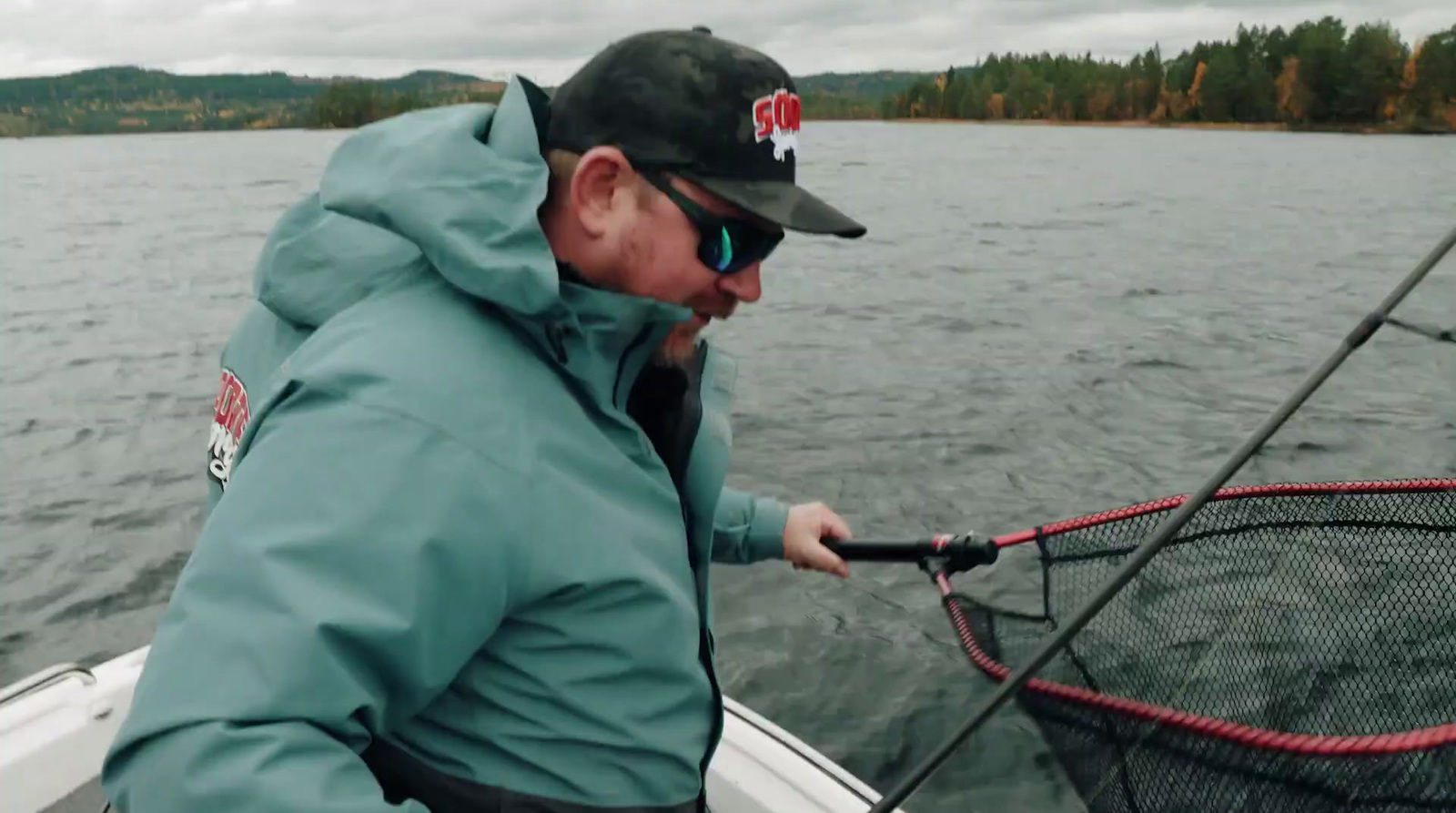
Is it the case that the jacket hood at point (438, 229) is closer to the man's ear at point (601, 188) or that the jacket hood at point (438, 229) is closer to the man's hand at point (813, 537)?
the man's ear at point (601, 188)

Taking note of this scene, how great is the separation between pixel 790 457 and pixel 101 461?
6.55 meters

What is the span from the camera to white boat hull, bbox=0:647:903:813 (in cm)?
316

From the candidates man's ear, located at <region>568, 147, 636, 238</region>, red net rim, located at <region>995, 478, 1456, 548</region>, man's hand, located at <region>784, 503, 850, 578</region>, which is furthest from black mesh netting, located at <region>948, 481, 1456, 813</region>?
man's ear, located at <region>568, 147, 636, 238</region>

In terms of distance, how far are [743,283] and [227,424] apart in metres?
0.97

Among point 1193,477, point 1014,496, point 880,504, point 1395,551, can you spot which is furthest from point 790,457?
point 1395,551

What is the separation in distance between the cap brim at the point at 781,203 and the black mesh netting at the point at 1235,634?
2033 mm

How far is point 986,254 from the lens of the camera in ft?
74.7

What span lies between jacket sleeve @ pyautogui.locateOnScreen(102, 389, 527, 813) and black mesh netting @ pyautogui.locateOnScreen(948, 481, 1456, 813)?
2453 mm

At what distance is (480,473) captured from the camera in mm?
1446

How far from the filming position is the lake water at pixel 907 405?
646 centimetres

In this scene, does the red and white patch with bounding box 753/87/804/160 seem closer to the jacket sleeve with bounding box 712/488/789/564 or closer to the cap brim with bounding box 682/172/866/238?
the cap brim with bounding box 682/172/866/238

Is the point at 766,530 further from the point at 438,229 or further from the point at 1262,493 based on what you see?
the point at 1262,493

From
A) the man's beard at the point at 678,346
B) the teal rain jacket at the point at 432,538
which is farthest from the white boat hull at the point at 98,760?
the man's beard at the point at 678,346

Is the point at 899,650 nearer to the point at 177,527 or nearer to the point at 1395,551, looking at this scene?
the point at 1395,551
